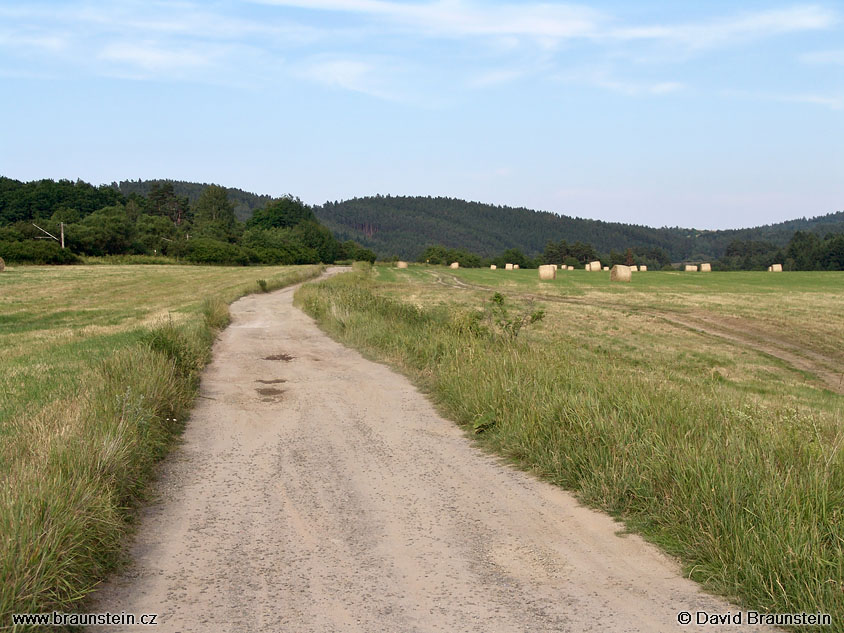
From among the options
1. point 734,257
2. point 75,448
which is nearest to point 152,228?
point 734,257

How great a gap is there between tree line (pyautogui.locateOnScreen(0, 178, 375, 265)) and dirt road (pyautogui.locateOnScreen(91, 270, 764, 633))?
7840cm

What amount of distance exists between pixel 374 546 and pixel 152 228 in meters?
126

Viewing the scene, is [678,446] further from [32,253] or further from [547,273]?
[32,253]

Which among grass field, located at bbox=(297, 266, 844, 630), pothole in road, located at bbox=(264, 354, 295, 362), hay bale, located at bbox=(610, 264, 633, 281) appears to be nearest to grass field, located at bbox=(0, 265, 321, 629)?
pothole in road, located at bbox=(264, 354, 295, 362)

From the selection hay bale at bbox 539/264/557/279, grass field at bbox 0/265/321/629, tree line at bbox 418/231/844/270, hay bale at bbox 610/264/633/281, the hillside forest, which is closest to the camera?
grass field at bbox 0/265/321/629

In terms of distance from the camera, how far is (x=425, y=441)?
8977 mm

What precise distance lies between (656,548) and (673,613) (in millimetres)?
1068

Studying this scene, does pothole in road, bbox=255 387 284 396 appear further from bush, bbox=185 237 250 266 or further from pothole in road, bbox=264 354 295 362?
bush, bbox=185 237 250 266

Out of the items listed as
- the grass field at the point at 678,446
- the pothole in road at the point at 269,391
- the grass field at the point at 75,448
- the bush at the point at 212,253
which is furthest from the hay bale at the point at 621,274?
the bush at the point at 212,253

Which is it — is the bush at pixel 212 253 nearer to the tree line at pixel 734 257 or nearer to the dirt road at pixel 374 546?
the tree line at pixel 734 257

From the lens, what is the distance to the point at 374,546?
5590mm

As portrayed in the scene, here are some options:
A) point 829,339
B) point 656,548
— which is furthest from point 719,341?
point 656,548

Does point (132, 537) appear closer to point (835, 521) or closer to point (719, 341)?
point (835, 521)

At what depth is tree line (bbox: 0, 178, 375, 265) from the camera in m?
98.2
